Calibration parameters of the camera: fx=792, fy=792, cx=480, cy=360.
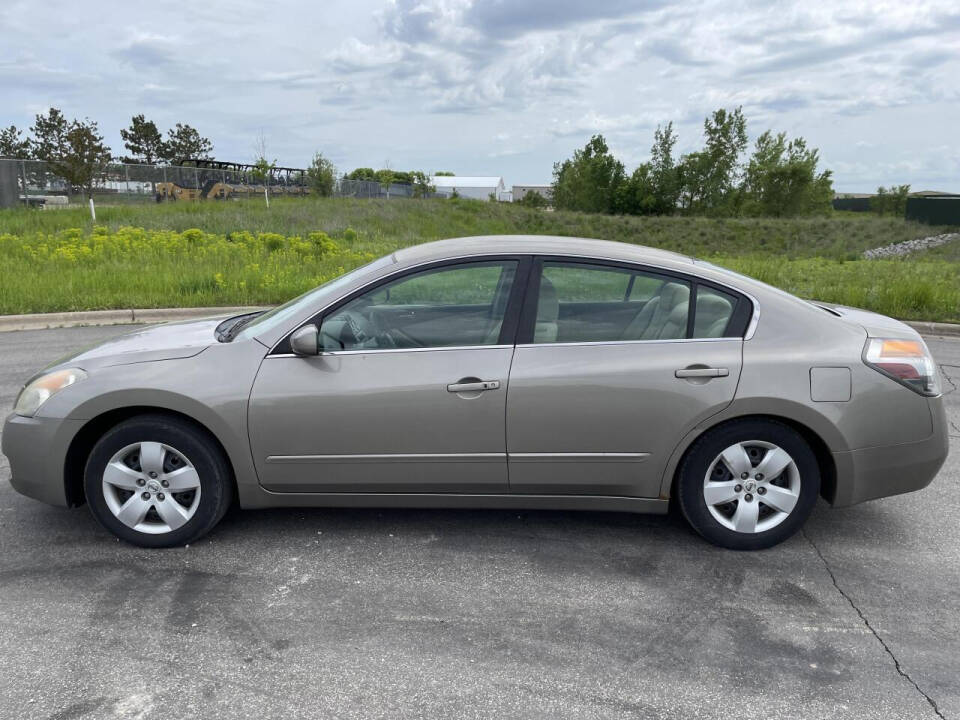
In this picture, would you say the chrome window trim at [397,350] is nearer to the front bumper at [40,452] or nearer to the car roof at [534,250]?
the car roof at [534,250]

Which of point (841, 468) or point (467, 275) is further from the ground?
point (467, 275)

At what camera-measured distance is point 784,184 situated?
246 ft

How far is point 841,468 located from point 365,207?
3439cm

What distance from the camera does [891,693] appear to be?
2789 mm

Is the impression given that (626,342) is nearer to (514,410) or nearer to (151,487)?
(514,410)

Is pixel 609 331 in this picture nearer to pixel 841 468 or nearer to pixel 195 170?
pixel 841 468

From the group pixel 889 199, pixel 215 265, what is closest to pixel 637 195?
pixel 889 199

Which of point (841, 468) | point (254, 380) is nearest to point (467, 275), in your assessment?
point (254, 380)

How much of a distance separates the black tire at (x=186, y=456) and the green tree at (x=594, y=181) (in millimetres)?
80545

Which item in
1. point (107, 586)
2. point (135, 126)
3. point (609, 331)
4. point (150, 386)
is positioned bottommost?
point (107, 586)

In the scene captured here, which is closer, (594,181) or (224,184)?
(224,184)

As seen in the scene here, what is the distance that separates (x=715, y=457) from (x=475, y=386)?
118 cm

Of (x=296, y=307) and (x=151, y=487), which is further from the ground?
(x=296, y=307)

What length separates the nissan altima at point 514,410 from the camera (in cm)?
368
